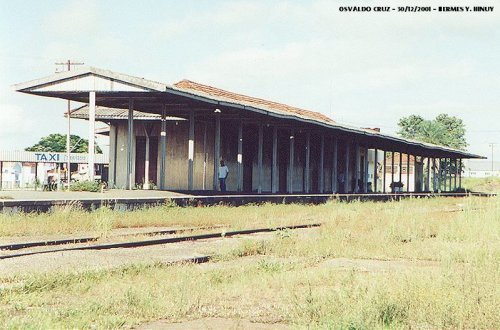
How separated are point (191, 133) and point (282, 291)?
1637 centimetres

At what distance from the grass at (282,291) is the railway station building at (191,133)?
10472mm

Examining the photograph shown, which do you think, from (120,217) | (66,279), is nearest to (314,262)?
(66,279)

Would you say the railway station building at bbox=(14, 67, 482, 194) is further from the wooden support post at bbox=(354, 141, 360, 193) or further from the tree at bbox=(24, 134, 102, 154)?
the tree at bbox=(24, 134, 102, 154)

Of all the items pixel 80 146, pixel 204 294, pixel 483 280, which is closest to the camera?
pixel 204 294

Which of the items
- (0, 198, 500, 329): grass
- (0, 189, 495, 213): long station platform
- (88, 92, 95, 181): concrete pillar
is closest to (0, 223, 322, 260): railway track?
(0, 198, 500, 329): grass

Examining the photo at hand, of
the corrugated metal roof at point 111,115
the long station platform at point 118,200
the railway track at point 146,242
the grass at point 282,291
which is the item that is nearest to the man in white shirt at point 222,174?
the long station platform at point 118,200

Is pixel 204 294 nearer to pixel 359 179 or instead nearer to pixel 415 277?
pixel 415 277

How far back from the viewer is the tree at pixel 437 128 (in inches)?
4819

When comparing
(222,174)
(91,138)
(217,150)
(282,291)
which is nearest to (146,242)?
(282,291)

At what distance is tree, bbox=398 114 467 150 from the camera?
12241cm

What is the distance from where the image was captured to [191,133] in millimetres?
22406

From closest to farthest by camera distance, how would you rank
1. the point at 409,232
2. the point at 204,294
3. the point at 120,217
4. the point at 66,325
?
the point at 66,325, the point at 204,294, the point at 409,232, the point at 120,217

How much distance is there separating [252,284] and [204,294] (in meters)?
0.79

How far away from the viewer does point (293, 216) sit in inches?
716
